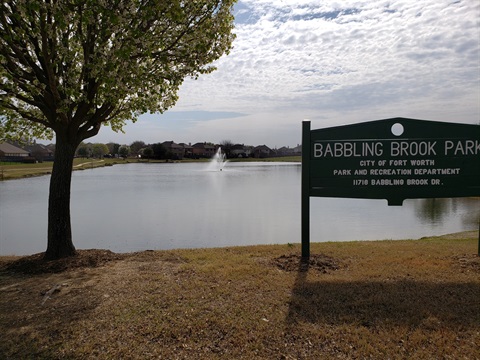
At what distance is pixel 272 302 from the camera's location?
4.88m

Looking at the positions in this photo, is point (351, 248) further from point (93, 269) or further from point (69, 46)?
point (69, 46)

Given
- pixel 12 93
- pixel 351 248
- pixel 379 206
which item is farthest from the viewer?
pixel 379 206

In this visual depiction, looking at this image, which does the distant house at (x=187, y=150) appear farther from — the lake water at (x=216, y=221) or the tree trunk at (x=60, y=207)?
the tree trunk at (x=60, y=207)

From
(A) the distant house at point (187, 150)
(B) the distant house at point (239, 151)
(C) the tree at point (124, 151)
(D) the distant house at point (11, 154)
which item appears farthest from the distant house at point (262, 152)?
(D) the distant house at point (11, 154)

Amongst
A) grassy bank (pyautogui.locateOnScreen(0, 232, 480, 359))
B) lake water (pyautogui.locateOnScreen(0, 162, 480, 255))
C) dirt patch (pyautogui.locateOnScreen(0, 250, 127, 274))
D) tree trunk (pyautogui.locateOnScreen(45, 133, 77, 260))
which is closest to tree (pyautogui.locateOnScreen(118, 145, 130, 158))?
lake water (pyautogui.locateOnScreen(0, 162, 480, 255))

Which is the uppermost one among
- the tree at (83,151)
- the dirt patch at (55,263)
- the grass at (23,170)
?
the tree at (83,151)

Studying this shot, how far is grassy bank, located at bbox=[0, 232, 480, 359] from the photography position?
12.5 ft

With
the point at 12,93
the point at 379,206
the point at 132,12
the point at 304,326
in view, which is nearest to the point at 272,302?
the point at 304,326

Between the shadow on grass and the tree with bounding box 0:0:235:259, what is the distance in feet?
15.0

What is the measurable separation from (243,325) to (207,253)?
3857 mm

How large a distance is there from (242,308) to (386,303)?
6.02ft

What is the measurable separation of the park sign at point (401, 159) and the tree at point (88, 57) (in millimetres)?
2824

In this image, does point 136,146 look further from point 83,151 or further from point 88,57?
point 88,57

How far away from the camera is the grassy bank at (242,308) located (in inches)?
150
